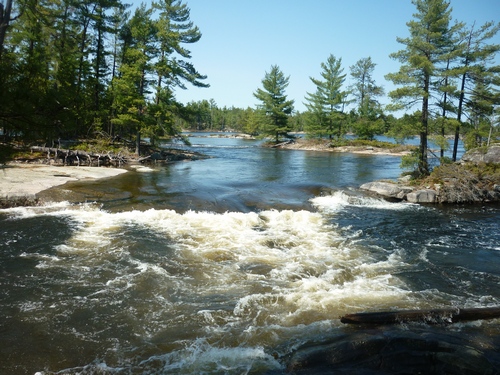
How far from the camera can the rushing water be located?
527 cm

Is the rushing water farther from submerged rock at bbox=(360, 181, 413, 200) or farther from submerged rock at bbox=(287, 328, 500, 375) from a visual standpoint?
submerged rock at bbox=(360, 181, 413, 200)

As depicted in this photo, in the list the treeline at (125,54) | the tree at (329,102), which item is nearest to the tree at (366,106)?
the tree at (329,102)

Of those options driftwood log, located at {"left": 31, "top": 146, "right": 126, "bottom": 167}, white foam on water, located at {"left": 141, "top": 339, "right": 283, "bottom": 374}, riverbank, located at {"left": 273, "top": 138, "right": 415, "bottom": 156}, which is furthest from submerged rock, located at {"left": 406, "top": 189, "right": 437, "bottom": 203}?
riverbank, located at {"left": 273, "top": 138, "right": 415, "bottom": 156}

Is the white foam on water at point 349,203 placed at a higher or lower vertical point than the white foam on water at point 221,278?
higher

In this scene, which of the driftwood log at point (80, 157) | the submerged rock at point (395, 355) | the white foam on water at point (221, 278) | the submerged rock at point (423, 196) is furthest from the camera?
the driftwood log at point (80, 157)

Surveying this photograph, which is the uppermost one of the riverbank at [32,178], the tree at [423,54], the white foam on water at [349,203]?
the tree at [423,54]

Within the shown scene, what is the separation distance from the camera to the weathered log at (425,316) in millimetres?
5949

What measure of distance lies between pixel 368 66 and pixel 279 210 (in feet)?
177

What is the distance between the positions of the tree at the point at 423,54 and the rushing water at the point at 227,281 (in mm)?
6805

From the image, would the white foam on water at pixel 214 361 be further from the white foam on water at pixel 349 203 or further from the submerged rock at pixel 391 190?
the submerged rock at pixel 391 190

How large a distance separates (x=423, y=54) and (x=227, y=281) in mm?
19750

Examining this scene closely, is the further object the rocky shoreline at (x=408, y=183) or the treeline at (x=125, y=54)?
the treeline at (x=125, y=54)

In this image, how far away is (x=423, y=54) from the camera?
2012 cm

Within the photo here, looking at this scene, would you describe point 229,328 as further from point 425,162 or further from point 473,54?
point 473,54
